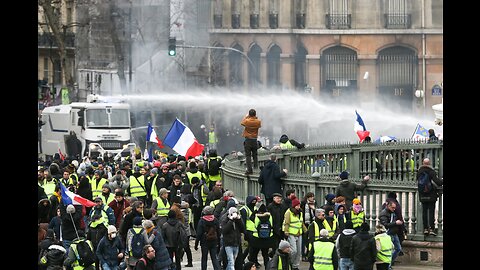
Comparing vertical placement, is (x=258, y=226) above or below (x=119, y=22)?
below

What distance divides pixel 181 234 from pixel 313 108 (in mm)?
48674

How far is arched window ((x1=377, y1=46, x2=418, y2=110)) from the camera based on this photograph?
77.6 metres

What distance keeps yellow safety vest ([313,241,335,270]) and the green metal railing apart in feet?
10.0

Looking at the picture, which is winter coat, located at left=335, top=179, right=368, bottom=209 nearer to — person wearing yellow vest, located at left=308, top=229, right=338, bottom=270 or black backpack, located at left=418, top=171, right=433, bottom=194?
black backpack, located at left=418, top=171, right=433, bottom=194

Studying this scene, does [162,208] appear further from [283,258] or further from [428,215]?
[283,258]

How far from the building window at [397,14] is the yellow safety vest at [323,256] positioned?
57.7 meters

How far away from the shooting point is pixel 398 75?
77.9 m

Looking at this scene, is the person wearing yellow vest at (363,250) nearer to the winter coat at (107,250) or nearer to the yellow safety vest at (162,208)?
the winter coat at (107,250)

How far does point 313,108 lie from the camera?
237ft

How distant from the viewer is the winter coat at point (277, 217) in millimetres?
23859

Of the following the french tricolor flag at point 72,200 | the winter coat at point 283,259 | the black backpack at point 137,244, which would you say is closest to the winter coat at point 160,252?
the black backpack at point 137,244

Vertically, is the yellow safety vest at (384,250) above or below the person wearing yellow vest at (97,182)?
below
